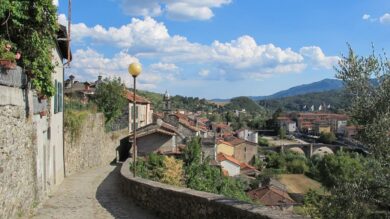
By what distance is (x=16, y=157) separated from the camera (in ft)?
31.4

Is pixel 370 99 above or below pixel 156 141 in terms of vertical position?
above

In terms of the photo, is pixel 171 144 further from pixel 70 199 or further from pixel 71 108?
pixel 70 199

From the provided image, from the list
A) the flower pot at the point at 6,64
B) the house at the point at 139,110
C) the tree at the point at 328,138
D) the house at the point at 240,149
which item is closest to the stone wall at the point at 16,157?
the flower pot at the point at 6,64

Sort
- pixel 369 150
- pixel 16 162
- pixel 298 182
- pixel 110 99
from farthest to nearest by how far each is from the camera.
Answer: pixel 298 182 < pixel 110 99 < pixel 16 162 < pixel 369 150

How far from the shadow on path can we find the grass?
68.7 metres

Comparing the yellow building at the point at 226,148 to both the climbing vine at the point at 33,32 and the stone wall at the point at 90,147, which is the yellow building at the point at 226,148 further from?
the climbing vine at the point at 33,32

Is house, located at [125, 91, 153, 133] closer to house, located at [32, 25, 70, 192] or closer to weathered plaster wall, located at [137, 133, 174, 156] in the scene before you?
weathered plaster wall, located at [137, 133, 174, 156]

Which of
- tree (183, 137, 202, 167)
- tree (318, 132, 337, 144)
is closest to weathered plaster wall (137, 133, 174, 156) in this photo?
tree (183, 137, 202, 167)

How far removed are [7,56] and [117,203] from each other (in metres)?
5.43

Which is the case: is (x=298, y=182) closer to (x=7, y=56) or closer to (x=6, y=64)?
(x=7, y=56)

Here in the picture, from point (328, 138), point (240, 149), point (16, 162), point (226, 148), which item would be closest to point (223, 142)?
point (226, 148)

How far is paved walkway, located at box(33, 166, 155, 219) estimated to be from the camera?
→ 1159 centimetres

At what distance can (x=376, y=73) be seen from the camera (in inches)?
314

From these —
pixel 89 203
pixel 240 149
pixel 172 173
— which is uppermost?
pixel 89 203
